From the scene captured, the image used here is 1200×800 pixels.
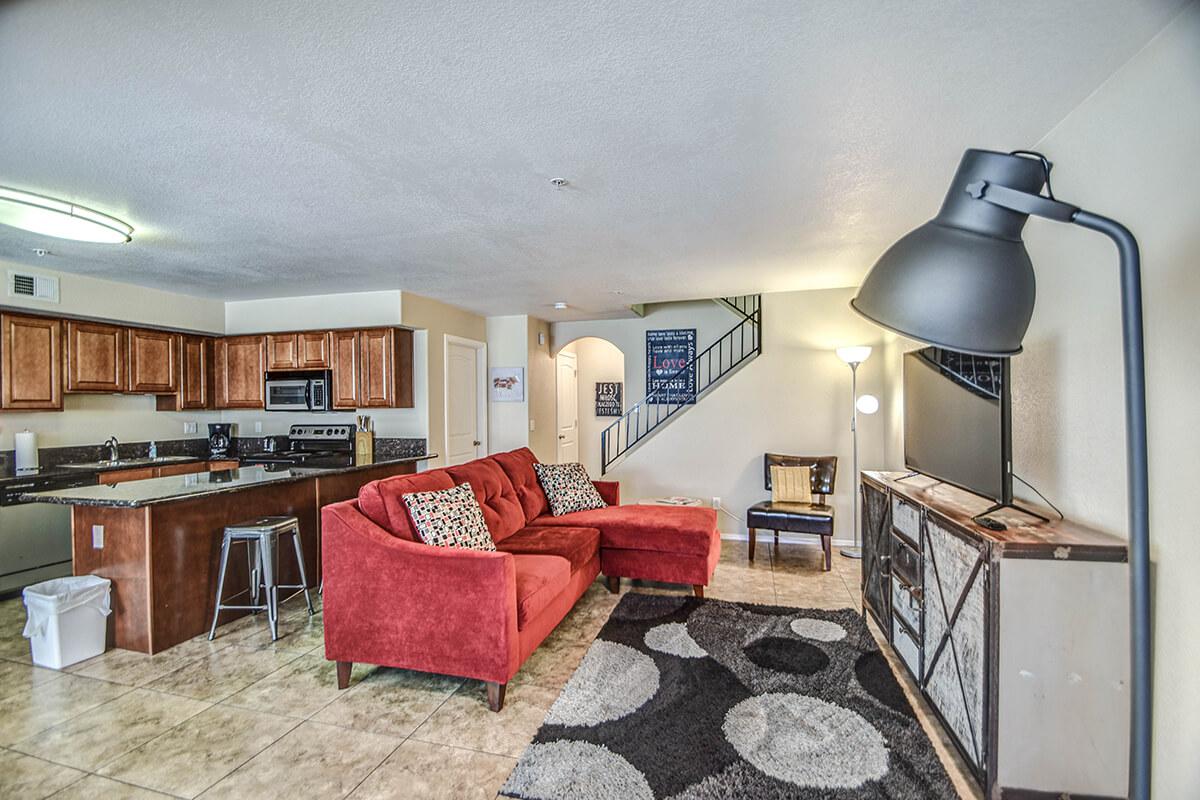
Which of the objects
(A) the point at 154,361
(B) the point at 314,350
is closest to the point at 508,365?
(B) the point at 314,350

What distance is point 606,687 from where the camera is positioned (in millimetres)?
2488

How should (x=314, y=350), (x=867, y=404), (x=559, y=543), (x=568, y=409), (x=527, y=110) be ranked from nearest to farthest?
(x=527, y=110) < (x=559, y=543) < (x=867, y=404) < (x=314, y=350) < (x=568, y=409)

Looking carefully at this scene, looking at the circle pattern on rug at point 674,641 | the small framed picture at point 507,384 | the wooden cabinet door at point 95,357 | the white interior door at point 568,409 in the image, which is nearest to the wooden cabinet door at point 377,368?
the small framed picture at point 507,384

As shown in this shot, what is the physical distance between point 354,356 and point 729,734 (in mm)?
4405

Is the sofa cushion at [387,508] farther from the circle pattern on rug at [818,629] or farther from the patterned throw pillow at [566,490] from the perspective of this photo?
the circle pattern on rug at [818,629]

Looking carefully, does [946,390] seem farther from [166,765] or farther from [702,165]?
[166,765]

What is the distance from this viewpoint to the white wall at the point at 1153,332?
1.42 metres

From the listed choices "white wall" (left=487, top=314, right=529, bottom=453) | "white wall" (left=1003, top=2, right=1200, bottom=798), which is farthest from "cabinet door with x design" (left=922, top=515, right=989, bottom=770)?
"white wall" (left=487, top=314, right=529, bottom=453)

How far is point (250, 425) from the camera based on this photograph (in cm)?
568

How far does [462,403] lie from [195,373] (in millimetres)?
2585

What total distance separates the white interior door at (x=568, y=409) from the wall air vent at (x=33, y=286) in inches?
183

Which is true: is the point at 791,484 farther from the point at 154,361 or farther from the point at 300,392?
the point at 154,361

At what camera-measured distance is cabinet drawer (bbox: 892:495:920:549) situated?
2365 mm

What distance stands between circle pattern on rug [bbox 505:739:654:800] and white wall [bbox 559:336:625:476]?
5532mm
